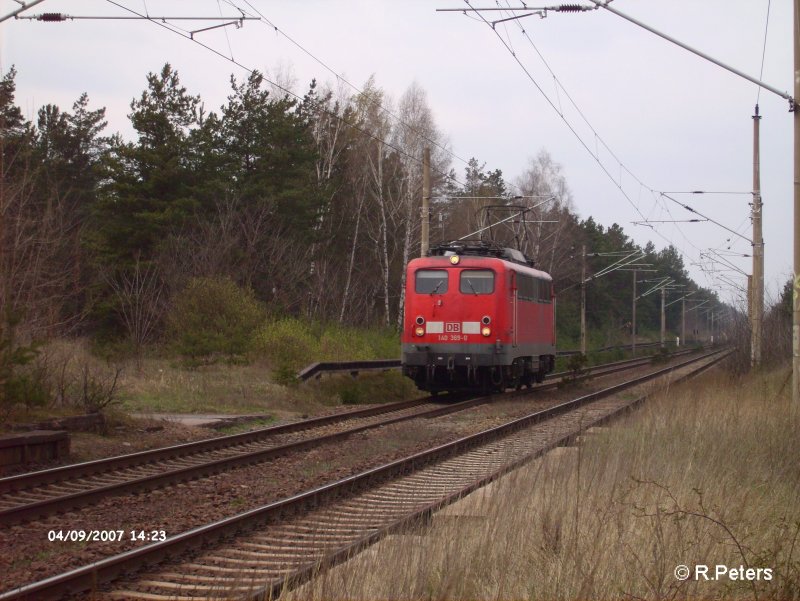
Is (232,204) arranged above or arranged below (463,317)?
above

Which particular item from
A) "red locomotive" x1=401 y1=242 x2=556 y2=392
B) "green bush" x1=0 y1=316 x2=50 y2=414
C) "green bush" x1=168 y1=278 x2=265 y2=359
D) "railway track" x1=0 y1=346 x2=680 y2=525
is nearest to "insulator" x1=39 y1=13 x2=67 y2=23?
"green bush" x1=0 y1=316 x2=50 y2=414

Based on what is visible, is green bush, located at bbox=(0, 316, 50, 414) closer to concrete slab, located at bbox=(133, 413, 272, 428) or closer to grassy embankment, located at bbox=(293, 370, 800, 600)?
concrete slab, located at bbox=(133, 413, 272, 428)

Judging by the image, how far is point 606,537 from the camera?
684 cm

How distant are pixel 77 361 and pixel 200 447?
9.53 metres

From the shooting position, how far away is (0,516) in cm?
835

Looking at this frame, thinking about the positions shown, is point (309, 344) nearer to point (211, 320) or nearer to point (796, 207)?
point (211, 320)

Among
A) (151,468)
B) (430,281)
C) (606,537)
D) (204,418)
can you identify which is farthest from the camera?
(430,281)

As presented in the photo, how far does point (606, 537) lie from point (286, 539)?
2.85 m

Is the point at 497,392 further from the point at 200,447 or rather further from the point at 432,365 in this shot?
the point at 200,447

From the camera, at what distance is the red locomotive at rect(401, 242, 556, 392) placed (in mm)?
22609

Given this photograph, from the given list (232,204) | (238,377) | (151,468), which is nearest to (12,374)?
(151,468)

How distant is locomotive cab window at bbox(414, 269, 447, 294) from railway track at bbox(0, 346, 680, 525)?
529cm

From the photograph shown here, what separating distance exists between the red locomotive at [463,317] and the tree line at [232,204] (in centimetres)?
704

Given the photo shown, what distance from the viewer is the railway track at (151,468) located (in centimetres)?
941
